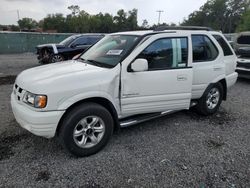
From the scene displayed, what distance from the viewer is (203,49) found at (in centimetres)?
433

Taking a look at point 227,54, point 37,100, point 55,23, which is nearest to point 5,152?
point 37,100

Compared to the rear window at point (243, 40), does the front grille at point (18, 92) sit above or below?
below

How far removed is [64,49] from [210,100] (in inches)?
327

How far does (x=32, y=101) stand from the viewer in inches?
109

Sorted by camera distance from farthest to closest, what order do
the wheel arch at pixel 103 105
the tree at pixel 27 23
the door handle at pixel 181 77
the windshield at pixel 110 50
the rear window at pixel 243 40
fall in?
the tree at pixel 27 23 < the rear window at pixel 243 40 < the door handle at pixel 181 77 < the windshield at pixel 110 50 < the wheel arch at pixel 103 105

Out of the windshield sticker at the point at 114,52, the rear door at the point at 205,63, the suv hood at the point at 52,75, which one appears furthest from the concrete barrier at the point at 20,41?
the rear door at the point at 205,63

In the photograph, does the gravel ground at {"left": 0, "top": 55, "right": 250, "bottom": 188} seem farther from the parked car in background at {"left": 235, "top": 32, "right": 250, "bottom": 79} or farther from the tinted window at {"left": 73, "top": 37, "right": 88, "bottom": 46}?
the tinted window at {"left": 73, "top": 37, "right": 88, "bottom": 46}

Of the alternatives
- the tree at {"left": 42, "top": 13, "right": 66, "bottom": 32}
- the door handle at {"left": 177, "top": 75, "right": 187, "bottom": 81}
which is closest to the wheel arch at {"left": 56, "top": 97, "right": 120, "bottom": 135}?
the door handle at {"left": 177, "top": 75, "right": 187, "bottom": 81}

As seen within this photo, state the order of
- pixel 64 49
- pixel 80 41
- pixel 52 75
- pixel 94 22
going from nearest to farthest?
1. pixel 52 75
2. pixel 64 49
3. pixel 80 41
4. pixel 94 22

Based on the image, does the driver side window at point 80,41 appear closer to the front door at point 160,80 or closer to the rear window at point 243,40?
the rear window at point 243,40

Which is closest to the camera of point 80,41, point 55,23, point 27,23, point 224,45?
point 224,45

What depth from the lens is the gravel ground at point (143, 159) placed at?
8.77 feet

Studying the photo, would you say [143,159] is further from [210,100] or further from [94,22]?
[94,22]

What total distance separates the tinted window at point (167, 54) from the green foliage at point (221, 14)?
228 ft
